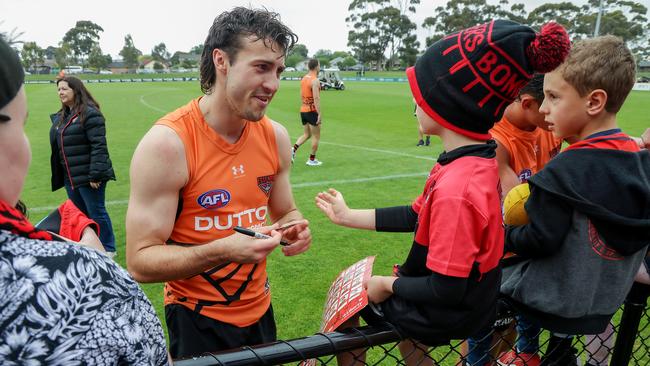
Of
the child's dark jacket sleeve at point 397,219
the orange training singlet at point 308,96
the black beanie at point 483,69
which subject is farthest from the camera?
the orange training singlet at point 308,96

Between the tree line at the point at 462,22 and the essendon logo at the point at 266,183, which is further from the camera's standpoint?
the tree line at the point at 462,22

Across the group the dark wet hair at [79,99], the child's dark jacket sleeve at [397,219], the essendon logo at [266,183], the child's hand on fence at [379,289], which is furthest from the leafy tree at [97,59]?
the child's hand on fence at [379,289]

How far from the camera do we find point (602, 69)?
5.95 feet

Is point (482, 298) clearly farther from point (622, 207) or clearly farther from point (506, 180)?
point (506, 180)

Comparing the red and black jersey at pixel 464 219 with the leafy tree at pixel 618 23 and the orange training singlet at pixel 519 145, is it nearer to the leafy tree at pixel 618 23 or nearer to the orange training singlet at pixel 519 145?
Answer: the orange training singlet at pixel 519 145

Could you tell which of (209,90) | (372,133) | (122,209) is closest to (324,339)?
(209,90)

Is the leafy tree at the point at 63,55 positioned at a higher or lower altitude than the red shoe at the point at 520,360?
higher

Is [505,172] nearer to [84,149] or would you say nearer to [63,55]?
[84,149]

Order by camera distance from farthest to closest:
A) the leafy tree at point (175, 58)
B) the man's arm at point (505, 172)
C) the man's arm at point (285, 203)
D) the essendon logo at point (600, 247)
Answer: the leafy tree at point (175, 58), the man's arm at point (505, 172), the man's arm at point (285, 203), the essendon logo at point (600, 247)

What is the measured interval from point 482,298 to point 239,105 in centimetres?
139

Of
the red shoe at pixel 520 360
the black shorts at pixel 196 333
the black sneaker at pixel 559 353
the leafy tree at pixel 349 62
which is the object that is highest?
the black shorts at pixel 196 333

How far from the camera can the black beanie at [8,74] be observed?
840 millimetres

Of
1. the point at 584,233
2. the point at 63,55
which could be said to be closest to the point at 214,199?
the point at 584,233

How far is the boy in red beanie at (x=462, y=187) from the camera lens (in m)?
1.44
